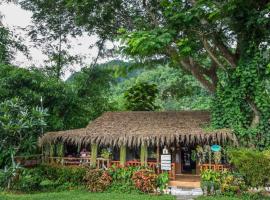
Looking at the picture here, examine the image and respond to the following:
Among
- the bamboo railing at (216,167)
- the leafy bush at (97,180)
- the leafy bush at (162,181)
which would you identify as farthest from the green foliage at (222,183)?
the leafy bush at (97,180)

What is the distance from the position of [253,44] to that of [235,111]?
9.97ft

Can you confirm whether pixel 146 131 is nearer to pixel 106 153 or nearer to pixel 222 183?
pixel 106 153

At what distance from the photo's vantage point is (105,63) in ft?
70.7

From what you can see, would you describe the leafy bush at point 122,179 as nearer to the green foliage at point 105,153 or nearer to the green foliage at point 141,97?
the green foliage at point 105,153

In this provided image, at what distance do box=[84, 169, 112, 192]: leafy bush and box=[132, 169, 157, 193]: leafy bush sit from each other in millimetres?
1177

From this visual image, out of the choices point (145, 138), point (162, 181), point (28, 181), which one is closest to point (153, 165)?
point (162, 181)

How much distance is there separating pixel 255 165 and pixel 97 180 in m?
6.39

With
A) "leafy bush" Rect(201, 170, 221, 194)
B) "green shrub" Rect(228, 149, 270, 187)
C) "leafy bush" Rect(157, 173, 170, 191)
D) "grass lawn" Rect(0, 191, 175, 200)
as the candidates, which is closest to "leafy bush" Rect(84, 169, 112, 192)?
"grass lawn" Rect(0, 191, 175, 200)

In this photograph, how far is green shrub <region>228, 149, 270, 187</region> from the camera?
36.4ft

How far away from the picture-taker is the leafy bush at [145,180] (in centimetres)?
1306

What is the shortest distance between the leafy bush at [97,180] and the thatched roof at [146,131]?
1.51m

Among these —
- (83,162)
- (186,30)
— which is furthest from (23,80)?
(186,30)

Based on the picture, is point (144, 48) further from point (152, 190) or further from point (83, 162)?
point (83, 162)

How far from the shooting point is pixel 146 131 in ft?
48.6
